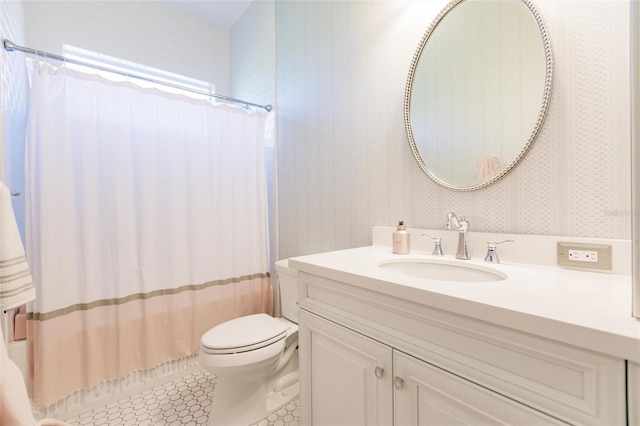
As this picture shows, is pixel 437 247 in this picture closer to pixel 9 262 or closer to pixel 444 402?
pixel 444 402

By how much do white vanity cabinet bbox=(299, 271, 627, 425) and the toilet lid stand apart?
375mm

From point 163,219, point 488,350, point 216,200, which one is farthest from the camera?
point 216,200

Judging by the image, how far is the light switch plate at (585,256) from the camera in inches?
30.5

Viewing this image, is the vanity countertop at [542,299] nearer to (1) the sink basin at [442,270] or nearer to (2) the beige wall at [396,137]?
(1) the sink basin at [442,270]

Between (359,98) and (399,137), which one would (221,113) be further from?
(399,137)

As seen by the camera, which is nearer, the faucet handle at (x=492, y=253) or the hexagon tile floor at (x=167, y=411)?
the faucet handle at (x=492, y=253)

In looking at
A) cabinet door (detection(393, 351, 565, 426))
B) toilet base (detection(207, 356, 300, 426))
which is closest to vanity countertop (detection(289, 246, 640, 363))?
cabinet door (detection(393, 351, 565, 426))

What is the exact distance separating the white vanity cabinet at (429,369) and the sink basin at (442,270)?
0.29 m

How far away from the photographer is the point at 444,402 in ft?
2.13

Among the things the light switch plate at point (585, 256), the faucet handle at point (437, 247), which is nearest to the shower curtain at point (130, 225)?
the faucet handle at point (437, 247)

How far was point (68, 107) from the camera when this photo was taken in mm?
1429

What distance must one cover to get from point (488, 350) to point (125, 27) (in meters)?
2.95

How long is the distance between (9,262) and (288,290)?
1.15 m

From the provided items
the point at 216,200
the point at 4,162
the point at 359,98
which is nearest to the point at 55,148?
the point at 4,162
